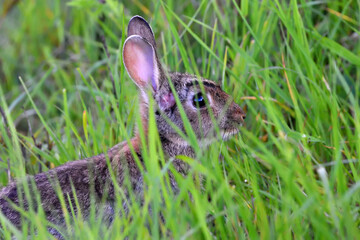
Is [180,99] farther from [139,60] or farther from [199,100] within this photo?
[139,60]

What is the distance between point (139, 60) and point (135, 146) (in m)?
0.62

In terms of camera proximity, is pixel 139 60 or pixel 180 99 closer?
pixel 139 60

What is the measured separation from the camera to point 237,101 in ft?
15.0

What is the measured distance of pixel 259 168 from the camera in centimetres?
383

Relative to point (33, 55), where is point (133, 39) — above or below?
above

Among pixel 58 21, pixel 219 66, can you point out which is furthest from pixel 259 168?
pixel 58 21

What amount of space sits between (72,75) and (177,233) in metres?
3.94

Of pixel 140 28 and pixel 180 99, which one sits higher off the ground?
pixel 140 28

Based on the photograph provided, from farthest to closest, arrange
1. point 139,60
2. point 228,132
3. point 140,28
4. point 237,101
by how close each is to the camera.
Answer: point 237,101 → point 140,28 → point 228,132 → point 139,60

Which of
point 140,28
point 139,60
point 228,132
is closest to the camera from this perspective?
point 139,60

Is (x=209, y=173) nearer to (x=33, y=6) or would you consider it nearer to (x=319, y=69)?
(x=319, y=69)

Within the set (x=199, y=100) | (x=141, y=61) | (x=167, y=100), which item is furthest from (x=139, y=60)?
(x=199, y=100)

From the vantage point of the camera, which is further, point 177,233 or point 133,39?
point 133,39

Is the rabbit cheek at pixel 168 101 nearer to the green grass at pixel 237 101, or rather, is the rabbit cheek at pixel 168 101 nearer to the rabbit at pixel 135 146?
the rabbit at pixel 135 146
